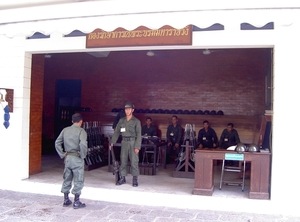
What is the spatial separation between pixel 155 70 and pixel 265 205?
6882mm

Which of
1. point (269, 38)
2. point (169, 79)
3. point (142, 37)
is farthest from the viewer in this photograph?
point (169, 79)

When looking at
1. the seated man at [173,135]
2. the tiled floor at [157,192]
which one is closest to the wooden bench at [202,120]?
the seated man at [173,135]

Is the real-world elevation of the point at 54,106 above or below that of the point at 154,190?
above

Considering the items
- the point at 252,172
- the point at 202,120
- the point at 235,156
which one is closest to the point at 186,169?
the point at 235,156

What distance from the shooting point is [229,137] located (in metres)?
10.1

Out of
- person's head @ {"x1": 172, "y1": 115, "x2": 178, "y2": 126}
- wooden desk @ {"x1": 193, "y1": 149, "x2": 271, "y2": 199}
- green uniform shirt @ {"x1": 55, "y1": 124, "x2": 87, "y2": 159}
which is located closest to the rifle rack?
wooden desk @ {"x1": 193, "y1": 149, "x2": 271, "y2": 199}

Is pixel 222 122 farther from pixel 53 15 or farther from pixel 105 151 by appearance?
pixel 53 15

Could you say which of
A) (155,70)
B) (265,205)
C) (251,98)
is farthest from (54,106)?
(265,205)

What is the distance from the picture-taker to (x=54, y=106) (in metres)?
13.0

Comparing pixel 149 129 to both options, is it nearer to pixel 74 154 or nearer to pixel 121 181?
pixel 121 181

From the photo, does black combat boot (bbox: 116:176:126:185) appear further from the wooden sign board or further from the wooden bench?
the wooden bench

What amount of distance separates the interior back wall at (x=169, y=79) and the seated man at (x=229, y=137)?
38.8 inches

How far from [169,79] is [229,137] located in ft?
9.71

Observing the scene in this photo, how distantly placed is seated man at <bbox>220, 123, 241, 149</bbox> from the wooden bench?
0.58 meters
